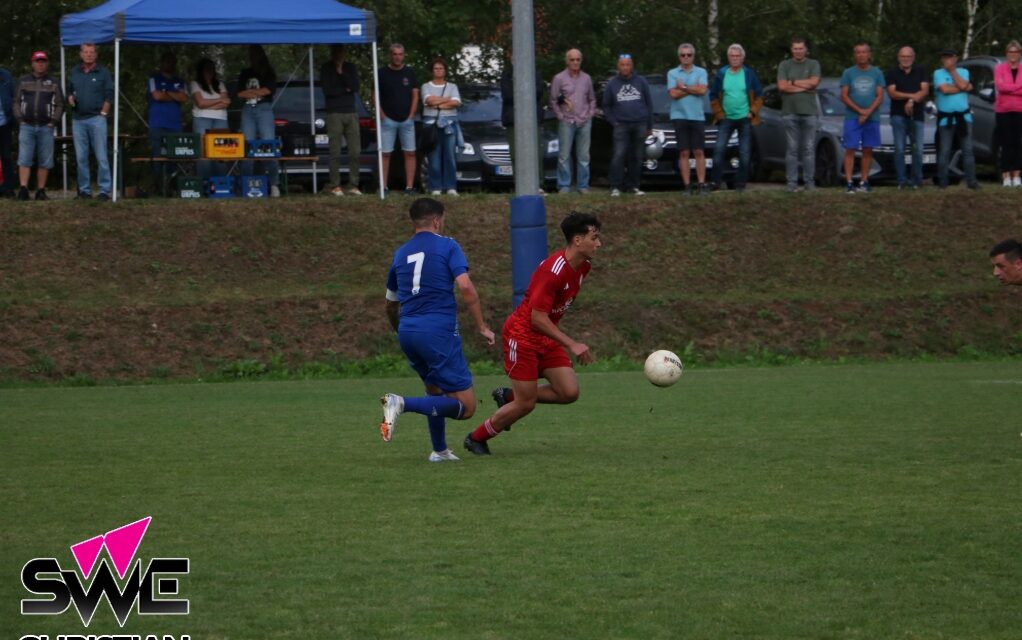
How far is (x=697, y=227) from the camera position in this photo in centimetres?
2559

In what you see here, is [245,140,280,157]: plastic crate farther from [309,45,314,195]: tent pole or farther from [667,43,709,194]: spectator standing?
[667,43,709,194]: spectator standing

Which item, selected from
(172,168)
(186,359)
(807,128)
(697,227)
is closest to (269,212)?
(172,168)

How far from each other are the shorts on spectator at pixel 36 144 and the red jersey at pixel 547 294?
1448cm

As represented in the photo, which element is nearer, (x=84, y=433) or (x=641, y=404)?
(x=84, y=433)

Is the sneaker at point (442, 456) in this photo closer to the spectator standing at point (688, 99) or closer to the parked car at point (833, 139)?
the spectator standing at point (688, 99)

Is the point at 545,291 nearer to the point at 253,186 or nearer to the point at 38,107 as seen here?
the point at 38,107

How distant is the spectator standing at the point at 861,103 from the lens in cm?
2531

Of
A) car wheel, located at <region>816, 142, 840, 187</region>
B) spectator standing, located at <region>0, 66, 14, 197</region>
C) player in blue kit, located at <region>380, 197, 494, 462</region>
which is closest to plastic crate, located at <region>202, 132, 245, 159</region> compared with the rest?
spectator standing, located at <region>0, 66, 14, 197</region>

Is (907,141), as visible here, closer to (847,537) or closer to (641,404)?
(641,404)

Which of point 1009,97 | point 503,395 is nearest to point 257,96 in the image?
point 1009,97

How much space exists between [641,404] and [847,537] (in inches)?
290

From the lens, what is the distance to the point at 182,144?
24.9 meters

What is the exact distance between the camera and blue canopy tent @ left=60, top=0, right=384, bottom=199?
78.4 ft

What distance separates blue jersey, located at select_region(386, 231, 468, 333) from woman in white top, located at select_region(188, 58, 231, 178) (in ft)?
47.2
